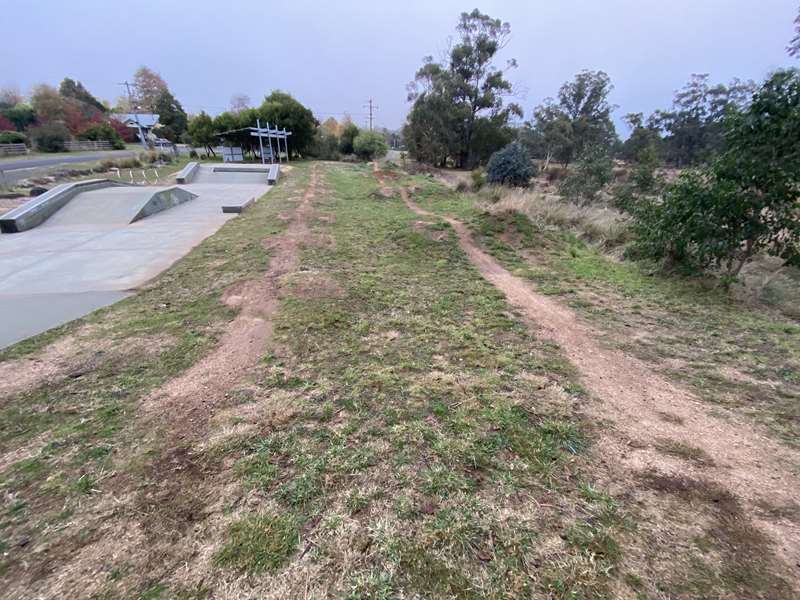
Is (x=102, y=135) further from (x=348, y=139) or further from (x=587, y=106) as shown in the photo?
(x=587, y=106)

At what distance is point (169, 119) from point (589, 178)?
47.7 meters

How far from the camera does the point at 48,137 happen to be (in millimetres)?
31641

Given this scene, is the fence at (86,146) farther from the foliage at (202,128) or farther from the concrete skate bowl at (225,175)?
the concrete skate bowl at (225,175)

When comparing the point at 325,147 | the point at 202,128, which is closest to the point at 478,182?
the point at 325,147

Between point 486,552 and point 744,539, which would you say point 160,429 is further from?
point 744,539

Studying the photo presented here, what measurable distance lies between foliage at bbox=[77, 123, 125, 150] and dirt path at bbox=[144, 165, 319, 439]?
46144 millimetres

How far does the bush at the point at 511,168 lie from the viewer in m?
17.5

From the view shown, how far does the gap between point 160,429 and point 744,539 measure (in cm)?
394

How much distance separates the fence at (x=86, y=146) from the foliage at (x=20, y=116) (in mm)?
9716

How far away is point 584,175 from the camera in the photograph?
15609mm

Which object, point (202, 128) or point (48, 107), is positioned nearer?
point (202, 128)

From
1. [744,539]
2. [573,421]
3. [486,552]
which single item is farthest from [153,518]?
[744,539]

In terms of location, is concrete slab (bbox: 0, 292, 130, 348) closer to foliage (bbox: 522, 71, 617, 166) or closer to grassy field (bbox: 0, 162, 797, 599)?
grassy field (bbox: 0, 162, 797, 599)

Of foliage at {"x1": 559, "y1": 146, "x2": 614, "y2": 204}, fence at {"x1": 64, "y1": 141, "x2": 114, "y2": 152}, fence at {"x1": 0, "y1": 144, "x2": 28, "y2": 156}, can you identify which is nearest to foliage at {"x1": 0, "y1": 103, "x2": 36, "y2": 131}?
fence at {"x1": 64, "y1": 141, "x2": 114, "y2": 152}
